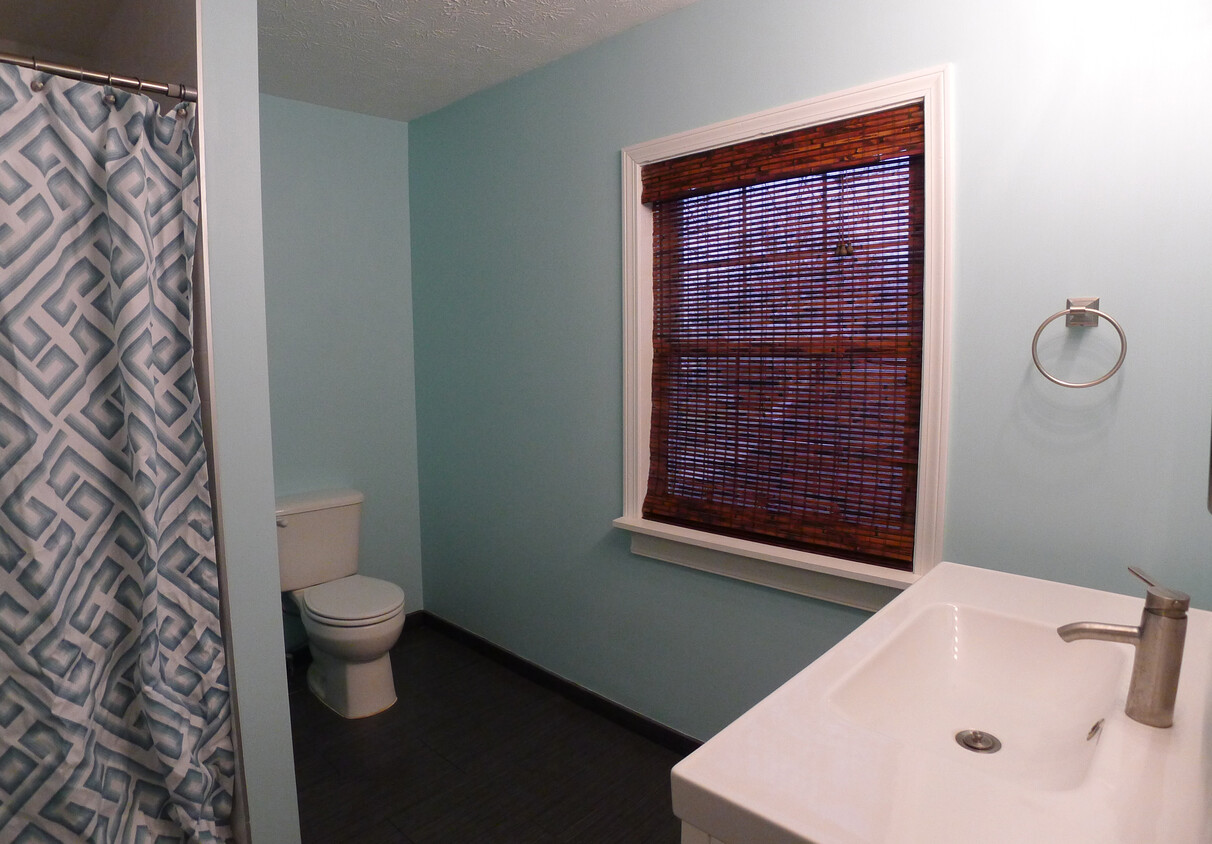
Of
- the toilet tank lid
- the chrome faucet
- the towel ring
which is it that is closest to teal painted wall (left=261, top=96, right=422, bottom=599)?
the toilet tank lid

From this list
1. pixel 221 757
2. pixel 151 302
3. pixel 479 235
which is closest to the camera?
pixel 151 302

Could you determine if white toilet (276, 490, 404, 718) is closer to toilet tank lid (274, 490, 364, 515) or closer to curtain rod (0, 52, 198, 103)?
toilet tank lid (274, 490, 364, 515)

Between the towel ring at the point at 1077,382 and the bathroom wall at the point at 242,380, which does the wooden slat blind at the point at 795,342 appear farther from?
the bathroom wall at the point at 242,380

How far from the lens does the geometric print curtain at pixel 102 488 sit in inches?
55.2

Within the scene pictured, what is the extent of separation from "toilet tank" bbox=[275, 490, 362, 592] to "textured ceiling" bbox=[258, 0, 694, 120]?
1693 millimetres

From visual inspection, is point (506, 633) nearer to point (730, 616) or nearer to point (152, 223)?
point (730, 616)

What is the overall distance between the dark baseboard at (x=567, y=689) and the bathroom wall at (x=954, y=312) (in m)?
0.05

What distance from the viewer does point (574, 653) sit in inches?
107

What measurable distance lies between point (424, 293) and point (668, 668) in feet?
6.69

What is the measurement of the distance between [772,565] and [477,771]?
3.90ft

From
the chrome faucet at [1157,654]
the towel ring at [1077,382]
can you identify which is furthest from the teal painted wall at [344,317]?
the chrome faucet at [1157,654]

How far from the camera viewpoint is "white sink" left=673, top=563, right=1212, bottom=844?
748 millimetres

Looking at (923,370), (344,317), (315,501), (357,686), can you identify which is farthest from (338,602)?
(923,370)

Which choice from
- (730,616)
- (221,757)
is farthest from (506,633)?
(221,757)
